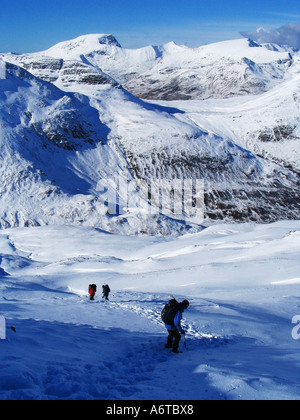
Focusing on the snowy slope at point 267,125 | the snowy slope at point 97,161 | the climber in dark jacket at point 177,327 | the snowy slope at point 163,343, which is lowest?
the snowy slope at point 163,343

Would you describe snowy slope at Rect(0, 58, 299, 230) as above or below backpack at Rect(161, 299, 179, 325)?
above

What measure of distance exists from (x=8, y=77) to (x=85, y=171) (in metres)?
39.1

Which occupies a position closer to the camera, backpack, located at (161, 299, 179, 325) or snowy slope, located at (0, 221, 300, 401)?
snowy slope, located at (0, 221, 300, 401)

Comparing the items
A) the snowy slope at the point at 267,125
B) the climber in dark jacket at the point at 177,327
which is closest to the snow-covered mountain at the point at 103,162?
the snowy slope at the point at 267,125

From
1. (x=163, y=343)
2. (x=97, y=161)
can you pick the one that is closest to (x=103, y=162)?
(x=97, y=161)

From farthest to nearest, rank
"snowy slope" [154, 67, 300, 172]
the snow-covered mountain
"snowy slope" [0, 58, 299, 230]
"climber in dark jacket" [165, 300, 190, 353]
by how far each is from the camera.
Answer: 1. "snowy slope" [154, 67, 300, 172]
2. "snowy slope" [0, 58, 299, 230]
3. the snow-covered mountain
4. "climber in dark jacket" [165, 300, 190, 353]

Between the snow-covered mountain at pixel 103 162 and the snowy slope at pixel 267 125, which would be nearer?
the snow-covered mountain at pixel 103 162

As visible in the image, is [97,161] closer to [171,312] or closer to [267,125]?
[267,125]

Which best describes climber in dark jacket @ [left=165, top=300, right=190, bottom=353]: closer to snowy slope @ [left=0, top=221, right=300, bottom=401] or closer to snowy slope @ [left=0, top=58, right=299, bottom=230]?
snowy slope @ [left=0, top=221, right=300, bottom=401]

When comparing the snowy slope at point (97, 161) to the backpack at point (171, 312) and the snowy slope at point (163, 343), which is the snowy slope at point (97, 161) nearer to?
the snowy slope at point (163, 343)

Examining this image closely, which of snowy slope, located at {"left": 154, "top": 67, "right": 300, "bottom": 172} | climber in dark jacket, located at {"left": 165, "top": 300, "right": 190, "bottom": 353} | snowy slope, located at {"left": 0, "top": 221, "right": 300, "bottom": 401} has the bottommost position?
snowy slope, located at {"left": 0, "top": 221, "right": 300, "bottom": 401}

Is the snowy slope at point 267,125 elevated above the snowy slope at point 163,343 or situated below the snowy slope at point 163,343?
above

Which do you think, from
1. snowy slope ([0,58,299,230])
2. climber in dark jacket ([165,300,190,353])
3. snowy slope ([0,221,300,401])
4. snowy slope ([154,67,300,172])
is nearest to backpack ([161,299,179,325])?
climber in dark jacket ([165,300,190,353])

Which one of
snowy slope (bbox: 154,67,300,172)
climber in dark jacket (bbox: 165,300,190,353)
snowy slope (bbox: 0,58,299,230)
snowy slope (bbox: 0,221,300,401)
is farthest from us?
snowy slope (bbox: 154,67,300,172)
